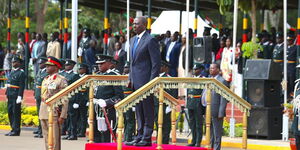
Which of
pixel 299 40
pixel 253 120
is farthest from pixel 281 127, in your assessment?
pixel 299 40

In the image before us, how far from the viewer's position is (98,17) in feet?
158

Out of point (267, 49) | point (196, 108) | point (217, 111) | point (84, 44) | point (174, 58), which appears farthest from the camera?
point (84, 44)

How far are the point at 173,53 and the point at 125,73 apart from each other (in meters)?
6.50

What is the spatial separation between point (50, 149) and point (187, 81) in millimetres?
2519

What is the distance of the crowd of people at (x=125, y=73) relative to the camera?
41.7 ft

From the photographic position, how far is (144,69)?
12.7 m

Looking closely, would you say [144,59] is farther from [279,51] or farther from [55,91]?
[279,51]

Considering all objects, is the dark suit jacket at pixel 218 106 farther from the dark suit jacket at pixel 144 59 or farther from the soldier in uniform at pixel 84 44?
the soldier in uniform at pixel 84 44

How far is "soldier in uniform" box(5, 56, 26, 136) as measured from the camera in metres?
20.9

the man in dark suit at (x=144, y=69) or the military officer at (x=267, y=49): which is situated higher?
the military officer at (x=267, y=49)

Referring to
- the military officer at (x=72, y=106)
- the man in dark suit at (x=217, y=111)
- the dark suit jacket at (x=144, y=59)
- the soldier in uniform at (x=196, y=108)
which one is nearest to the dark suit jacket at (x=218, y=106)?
the man in dark suit at (x=217, y=111)

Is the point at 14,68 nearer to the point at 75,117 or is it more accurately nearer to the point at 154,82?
the point at 75,117

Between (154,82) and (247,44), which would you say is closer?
(154,82)

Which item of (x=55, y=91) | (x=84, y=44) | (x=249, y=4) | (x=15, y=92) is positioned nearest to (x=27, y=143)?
(x=15, y=92)
